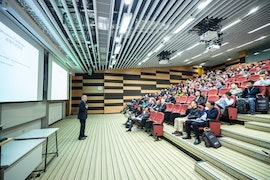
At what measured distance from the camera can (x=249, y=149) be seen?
2598 mm

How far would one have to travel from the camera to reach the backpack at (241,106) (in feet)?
13.4

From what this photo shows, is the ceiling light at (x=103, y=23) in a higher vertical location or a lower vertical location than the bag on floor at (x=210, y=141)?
higher

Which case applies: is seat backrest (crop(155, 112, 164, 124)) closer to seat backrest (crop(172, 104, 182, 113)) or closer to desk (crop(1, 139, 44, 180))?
seat backrest (crop(172, 104, 182, 113))

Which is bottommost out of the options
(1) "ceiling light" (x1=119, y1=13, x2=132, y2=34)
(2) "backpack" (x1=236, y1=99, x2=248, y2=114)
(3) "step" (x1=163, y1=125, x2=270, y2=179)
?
(3) "step" (x1=163, y1=125, x2=270, y2=179)

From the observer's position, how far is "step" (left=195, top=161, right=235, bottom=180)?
7.34 feet

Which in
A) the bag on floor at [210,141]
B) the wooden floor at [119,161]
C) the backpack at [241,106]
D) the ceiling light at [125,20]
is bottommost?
the wooden floor at [119,161]

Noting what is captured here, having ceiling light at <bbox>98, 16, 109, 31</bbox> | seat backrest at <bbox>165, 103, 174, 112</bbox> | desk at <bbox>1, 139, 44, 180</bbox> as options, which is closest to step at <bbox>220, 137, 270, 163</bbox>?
seat backrest at <bbox>165, 103, 174, 112</bbox>

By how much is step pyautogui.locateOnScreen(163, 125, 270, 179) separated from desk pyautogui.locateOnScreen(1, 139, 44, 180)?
9.58ft

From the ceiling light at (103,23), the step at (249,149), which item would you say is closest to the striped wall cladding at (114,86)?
the ceiling light at (103,23)

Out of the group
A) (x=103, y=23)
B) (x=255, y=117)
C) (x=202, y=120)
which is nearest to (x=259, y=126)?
(x=255, y=117)

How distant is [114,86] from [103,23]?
8.25 m

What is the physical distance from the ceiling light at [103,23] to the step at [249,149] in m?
4.45

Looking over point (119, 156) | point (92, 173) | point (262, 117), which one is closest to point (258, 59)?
point (262, 117)

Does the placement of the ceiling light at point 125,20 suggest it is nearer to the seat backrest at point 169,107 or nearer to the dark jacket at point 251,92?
the seat backrest at point 169,107
